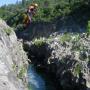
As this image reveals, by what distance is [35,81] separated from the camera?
43.6 metres

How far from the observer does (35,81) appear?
4356 centimetres

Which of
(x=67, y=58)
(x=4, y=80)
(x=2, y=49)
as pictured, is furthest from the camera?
(x=67, y=58)

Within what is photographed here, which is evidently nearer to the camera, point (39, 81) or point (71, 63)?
point (71, 63)

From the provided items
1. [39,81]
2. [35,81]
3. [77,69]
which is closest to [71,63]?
[77,69]

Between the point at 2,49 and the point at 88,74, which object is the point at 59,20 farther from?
the point at 2,49

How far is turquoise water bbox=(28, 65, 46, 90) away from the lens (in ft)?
130

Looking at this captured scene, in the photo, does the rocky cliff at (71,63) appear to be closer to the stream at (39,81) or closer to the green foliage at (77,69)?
the green foliage at (77,69)

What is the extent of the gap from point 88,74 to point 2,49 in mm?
13697

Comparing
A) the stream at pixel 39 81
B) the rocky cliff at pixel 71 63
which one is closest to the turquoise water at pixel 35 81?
the stream at pixel 39 81

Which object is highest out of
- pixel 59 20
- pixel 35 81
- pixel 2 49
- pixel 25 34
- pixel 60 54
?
pixel 2 49

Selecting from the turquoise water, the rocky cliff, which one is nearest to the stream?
the turquoise water

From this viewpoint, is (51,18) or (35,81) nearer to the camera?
(35,81)

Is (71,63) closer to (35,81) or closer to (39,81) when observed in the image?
(35,81)

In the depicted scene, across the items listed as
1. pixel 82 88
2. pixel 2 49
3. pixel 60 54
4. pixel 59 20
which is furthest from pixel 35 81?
pixel 59 20
